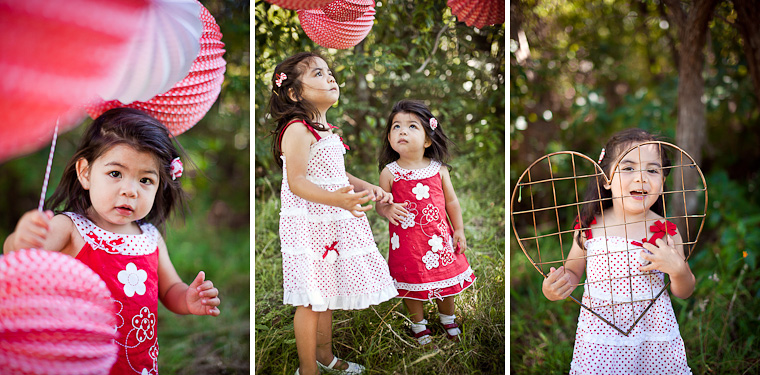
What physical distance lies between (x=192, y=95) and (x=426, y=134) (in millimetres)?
874

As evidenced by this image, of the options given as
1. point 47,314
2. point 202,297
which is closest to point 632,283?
point 202,297

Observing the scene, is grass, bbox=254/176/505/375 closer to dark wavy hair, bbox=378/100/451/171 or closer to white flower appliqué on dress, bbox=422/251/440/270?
white flower appliqué on dress, bbox=422/251/440/270

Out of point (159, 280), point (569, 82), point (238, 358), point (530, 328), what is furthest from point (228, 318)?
point (569, 82)

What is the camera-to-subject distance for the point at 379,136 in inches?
108

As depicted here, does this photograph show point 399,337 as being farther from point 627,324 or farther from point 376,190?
point 627,324

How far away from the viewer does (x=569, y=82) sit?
3.86 metres

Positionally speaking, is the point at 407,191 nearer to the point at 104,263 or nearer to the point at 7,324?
the point at 104,263

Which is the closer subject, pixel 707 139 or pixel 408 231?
pixel 408 231

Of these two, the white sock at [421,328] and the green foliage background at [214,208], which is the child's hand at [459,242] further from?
the green foliage background at [214,208]

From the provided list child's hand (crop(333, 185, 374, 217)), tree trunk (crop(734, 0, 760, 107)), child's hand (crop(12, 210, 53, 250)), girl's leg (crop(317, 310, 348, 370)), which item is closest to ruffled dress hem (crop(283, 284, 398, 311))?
girl's leg (crop(317, 310, 348, 370))

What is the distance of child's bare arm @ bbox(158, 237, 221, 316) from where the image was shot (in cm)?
185

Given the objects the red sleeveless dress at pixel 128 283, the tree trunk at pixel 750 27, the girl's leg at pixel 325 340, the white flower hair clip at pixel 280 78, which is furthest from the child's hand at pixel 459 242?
the tree trunk at pixel 750 27

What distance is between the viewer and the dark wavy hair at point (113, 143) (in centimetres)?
173

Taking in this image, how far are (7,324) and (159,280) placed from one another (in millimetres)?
478
